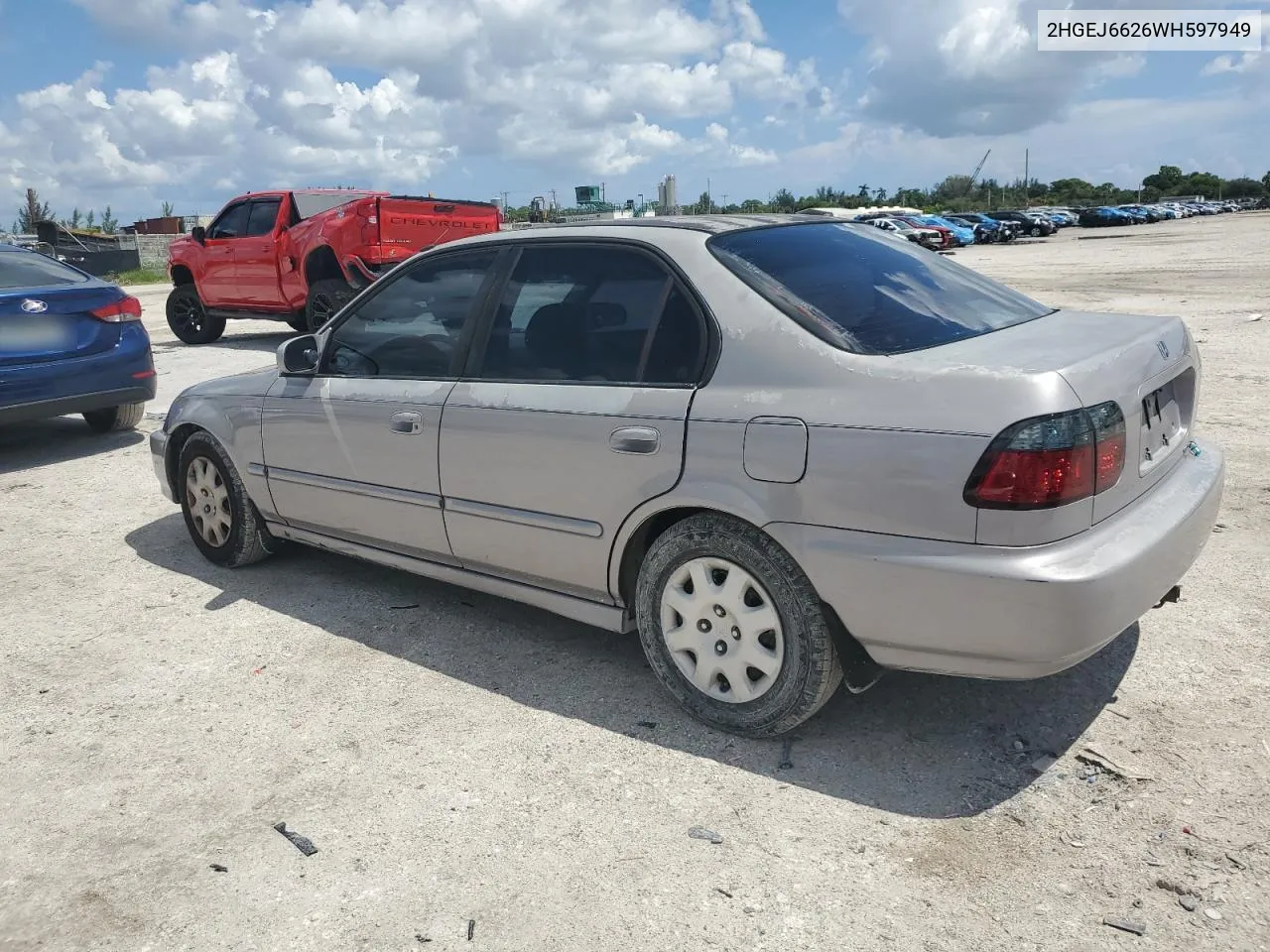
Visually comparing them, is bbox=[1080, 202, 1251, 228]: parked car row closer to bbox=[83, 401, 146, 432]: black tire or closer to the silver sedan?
bbox=[83, 401, 146, 432]: black tire

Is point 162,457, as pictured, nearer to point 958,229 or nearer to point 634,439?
point 634,439

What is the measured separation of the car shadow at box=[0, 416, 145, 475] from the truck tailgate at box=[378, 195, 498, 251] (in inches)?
164

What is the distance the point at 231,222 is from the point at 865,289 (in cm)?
1248

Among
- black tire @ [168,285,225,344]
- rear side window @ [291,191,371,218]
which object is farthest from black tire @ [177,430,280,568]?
black tire @ [168,285,225,344]

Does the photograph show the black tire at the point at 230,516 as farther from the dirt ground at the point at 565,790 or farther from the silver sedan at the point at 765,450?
the silver sedan at the point at 765,450

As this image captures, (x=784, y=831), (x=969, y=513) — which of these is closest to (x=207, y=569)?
(x=784, y=831)

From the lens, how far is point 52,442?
847cm

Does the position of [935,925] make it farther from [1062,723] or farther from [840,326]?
[840,326]

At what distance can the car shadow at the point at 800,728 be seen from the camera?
3.07m

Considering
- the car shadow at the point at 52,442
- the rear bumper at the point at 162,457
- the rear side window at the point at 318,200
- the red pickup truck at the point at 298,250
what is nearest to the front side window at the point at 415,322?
the rear bumper at the point at 162,457

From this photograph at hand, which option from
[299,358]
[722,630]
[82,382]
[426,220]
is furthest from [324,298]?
[722,630]

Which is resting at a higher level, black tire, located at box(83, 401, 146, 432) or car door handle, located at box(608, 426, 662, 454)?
car door handle, located at box(608, 426, 662, 454)

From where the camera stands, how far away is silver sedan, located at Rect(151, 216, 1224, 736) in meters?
2.72

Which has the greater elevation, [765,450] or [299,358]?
[299,358]
